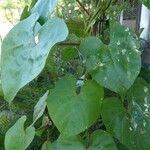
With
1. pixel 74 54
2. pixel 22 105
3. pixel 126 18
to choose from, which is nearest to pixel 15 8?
pixel 126 18

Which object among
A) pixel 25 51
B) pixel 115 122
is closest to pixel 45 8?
pixel 25 51

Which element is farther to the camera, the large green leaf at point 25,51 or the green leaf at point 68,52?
the green leaf at point 68,52

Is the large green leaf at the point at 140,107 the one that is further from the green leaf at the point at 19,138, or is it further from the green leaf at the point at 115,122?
the green leaf at the point at 19,138

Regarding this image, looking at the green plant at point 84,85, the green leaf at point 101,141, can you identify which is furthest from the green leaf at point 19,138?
the green leaf at point 101,141

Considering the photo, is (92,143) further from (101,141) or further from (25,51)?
(25,51)

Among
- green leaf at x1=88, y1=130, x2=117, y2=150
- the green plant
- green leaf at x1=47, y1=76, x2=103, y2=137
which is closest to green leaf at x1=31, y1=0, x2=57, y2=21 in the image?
the green plant

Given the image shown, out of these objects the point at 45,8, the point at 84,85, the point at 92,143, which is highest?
the point at 45,8
